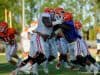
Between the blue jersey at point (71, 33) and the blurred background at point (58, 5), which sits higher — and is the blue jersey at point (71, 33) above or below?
below

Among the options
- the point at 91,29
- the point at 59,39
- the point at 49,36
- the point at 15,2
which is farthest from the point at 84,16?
the point at 49,36

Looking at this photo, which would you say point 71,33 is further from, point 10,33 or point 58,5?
point 58,5

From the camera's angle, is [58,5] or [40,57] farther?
[58,5]

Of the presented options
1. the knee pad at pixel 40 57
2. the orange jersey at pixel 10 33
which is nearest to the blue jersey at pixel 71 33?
the knee pad at pixel 40 57

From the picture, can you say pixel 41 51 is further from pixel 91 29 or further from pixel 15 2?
pixel 91 29

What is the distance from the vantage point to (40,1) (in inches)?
2239

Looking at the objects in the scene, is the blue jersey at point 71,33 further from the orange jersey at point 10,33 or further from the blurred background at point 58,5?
the blurred background at point 58,5

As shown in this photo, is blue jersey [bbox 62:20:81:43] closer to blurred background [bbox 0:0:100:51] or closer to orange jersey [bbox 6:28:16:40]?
orange jersey [bbox 6:28:16:40]

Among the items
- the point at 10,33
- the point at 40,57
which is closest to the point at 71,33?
the point at 40,57

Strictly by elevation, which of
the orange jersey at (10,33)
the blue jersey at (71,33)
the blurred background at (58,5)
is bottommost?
the blue jersey at (71,33)

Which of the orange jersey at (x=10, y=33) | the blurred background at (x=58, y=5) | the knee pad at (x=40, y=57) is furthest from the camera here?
the blurred background at (x=58, y=5)

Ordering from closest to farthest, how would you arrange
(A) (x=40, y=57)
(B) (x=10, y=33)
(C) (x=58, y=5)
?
(A) (x=40, y=57) < (B) (x=10, y=33) < (C) (x=58, y=5)

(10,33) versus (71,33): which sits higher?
(10,33)

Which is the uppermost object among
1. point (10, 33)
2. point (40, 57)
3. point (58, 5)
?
point (58, 5)
